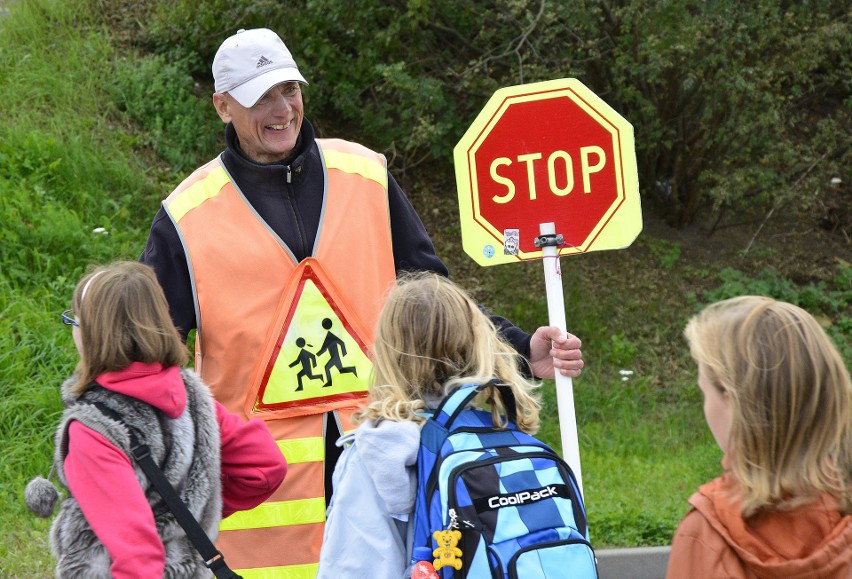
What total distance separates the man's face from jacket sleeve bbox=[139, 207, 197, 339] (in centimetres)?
37

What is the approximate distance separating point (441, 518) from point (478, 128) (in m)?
1.40

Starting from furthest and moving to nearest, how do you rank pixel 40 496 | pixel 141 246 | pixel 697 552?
1. pixel 141 246
2. pixel 40 496
3. pixel 697 552

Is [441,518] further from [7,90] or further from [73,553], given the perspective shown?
[7,90]

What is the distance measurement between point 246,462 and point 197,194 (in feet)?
3.04

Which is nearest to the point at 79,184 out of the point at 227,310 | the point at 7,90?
the point at 7,90

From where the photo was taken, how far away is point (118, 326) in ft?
9.86

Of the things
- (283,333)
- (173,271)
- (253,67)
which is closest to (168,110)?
(253,67)

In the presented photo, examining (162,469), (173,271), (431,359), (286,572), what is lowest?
(286,572)

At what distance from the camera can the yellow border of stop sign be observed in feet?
11.5

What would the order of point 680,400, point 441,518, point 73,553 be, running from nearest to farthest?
point 441,518 < point 73,553 < point 680,400

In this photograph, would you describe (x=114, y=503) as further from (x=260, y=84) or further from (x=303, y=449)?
(x=260, y=84)

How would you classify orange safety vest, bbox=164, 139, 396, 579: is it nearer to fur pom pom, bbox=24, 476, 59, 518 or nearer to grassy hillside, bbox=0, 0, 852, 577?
fur pom pom, bbox=24, 476, 59, 518

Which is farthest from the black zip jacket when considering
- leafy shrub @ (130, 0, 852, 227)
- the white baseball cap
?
leafy shrub @ (130, 0, 852, 227)

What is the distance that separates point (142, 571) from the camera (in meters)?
2.77
